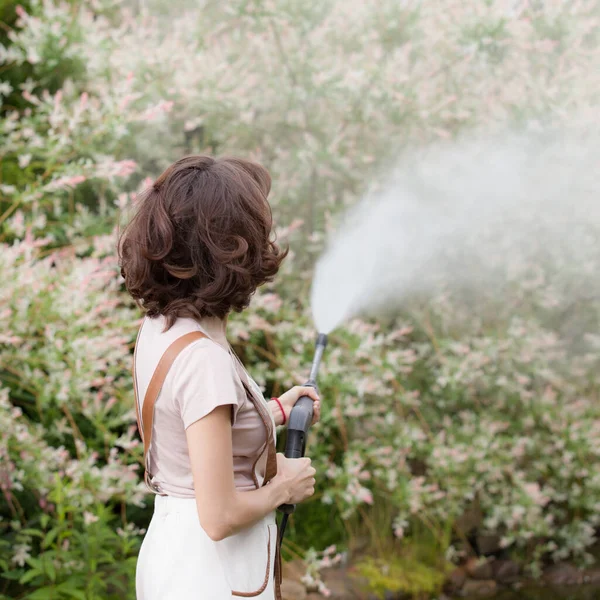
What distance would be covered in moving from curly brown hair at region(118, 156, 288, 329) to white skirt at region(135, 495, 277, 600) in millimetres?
458

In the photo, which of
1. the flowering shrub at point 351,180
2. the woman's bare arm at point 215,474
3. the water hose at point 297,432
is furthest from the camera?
the flowering shrub at point 351,180

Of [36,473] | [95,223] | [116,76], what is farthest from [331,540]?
[116,76]

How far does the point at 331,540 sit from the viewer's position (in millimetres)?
4637

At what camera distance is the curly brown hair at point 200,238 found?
5.23ft

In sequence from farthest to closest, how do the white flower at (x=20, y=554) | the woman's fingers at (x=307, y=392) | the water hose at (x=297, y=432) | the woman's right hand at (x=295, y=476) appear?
1. the white flower at (x=20, y=554)
2. the woman's fingers at (x=307, y=392)
3. the water hose at (x=297, y=432)
4. the woman's right hand at (x=295, y=476)

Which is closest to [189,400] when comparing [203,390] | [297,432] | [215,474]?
[203,390]

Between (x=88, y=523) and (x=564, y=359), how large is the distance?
326 centimetres

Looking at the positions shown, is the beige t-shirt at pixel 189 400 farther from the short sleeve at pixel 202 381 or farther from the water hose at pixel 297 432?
the water hose at pixel 297 432

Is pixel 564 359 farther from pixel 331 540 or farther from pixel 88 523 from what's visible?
pixel 88 523

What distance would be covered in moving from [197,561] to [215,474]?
0.28m

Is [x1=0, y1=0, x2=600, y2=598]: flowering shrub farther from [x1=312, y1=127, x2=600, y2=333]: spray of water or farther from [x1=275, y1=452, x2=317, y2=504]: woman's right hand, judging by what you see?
[x1=275, y1=452, x2=317, y2=504]: woman's right hand

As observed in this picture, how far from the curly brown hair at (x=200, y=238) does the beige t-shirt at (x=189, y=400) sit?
62mm

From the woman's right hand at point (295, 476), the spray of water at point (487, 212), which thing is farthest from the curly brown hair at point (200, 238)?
the spray of water at point (487, 212)

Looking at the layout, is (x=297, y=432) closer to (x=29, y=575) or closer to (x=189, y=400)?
(x=189, y=400)
